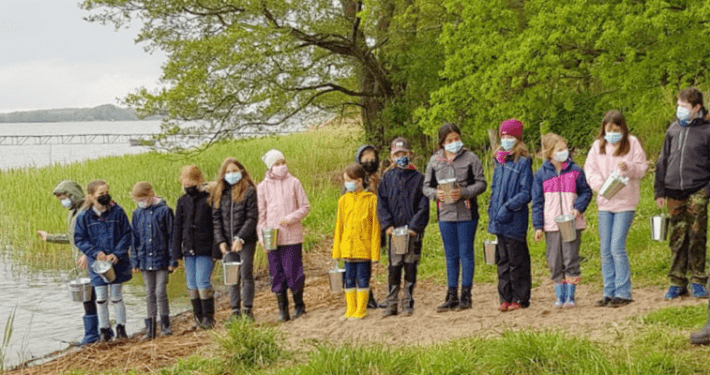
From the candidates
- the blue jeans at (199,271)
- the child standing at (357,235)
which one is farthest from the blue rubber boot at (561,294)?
the blue jeans at (199,271)

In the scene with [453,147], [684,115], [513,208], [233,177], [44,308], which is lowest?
[44,308]

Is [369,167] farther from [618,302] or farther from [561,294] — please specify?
[618,302]

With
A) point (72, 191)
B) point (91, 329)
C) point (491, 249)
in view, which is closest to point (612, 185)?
point (491, 249)

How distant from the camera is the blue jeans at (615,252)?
7.94 metres

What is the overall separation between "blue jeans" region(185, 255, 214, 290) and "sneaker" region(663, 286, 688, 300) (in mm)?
4626

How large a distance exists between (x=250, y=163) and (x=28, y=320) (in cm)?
1367

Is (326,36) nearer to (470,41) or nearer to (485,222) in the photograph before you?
(470,41)

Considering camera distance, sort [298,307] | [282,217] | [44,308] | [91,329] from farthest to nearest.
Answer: [44,308]
[91,329]
[298,307]
[282,217]

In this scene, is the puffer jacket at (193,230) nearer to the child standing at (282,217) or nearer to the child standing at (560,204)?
the child standing at (282,217)

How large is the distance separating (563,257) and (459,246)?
100 centimetres

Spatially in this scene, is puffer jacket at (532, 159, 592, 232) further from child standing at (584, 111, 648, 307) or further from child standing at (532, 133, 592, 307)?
child standing at (584, 111, 648, 307)

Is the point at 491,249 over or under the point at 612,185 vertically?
under

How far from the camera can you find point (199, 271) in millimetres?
9289

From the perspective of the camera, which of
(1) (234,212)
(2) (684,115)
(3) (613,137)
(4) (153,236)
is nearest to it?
(2) (684,115)
